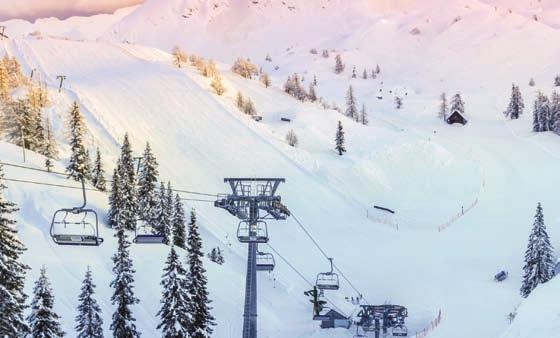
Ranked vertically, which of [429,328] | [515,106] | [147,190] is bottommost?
[429,328]

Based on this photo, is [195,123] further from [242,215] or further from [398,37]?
[398,37]

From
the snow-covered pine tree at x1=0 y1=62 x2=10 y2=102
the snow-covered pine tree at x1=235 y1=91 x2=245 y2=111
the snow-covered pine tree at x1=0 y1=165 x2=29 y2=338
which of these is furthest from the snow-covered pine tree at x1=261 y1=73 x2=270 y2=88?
the snow-covered pine tree at x1=0 y1=165 x2=29 y2=338

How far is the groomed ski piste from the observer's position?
45.5 metres

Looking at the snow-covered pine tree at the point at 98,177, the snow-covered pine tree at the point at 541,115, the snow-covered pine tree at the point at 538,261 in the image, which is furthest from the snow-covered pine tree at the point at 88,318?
the snow-covered pine tree at the point at 541,115

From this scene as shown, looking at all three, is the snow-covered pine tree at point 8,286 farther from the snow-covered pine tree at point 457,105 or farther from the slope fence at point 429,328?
the snow-covered pine tree at point 457,105

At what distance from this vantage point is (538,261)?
4491 cm

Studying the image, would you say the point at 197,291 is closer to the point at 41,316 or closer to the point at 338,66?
the point at 41,316

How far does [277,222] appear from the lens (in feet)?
205

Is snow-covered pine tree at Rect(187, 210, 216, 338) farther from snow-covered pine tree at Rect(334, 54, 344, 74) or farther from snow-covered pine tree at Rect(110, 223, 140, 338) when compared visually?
snow-covered pine tree at Rect(334, 54, 344, 74)

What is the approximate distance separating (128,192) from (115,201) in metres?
1.32

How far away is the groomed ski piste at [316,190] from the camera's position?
149 ft

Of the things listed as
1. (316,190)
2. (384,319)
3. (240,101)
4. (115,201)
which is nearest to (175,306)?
(384,319)

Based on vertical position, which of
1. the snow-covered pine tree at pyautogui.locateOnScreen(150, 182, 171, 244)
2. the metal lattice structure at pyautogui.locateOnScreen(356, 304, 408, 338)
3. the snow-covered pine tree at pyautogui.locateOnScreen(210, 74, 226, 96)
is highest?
the snow-covered pine tree at pyautogui.locateOnScreen(210, 74, 226, 96)

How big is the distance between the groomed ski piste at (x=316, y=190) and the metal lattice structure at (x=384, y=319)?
69.6 inches
